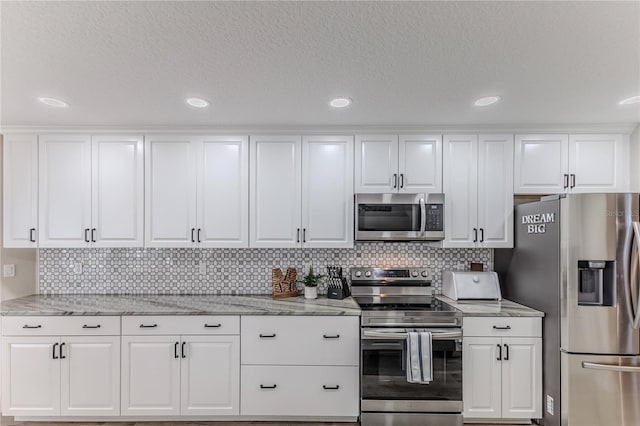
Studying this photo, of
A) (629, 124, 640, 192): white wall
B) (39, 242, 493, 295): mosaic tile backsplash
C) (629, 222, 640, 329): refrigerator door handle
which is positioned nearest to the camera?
(629, 222, 640, 329): refrigerator door handle

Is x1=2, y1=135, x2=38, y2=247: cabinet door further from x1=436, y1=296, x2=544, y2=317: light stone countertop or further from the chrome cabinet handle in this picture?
x1=436, y1=296, x2=544, y2=317: light stone countertop

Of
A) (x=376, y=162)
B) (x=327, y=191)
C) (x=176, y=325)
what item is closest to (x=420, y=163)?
(x=376, y=162)

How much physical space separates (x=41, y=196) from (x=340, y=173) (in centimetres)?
261

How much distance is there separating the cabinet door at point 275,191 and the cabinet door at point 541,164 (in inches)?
76.0

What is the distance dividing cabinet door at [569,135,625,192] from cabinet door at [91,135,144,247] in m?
3.78

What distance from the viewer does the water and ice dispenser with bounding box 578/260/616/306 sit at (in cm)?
228

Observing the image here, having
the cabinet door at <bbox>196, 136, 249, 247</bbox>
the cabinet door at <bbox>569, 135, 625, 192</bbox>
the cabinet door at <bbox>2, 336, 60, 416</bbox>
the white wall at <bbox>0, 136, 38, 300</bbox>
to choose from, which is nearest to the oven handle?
the cabinet door at <bbox>196, 136, 249, 247</bbox>

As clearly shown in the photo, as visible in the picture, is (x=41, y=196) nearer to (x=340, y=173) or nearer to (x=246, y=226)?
(x=246, y=226)

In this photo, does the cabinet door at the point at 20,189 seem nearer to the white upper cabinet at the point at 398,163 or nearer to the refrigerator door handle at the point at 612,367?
the white upper cabinet at the point at 398,163

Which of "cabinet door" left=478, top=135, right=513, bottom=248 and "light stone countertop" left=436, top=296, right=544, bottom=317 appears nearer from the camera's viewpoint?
"light stone countertop" left=436, top=296, right=544, bottom=317

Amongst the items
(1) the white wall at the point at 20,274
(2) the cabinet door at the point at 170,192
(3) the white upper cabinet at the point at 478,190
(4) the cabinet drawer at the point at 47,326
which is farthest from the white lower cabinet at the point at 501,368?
(1) the white wall at the point at 20,274

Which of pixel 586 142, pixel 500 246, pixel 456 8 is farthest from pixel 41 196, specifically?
pixel 586 142

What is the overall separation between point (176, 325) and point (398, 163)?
2258mm

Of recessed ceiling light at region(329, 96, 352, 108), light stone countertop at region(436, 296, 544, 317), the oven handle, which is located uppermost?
recessed ceiling light at region(329, 96, 352, 108)
